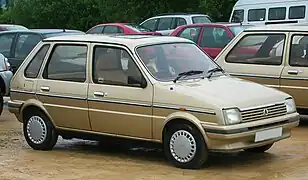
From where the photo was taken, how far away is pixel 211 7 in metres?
33.2

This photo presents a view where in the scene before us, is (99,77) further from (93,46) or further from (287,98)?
(287,98)

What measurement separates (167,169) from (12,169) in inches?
73.5

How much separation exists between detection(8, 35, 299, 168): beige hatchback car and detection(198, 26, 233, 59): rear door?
23.7ft

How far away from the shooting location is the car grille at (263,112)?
26.9 ft

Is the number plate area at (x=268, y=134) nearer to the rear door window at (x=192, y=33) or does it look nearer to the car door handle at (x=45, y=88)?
the car door handle at (x=45, y=88)

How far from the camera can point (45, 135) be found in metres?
9.77

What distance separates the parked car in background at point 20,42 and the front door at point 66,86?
22.1 ft

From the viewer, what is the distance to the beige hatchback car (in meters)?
8.23

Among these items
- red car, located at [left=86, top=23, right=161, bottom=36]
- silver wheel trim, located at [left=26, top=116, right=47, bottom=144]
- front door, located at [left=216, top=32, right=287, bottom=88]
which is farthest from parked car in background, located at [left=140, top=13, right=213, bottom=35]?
silver wheel trim, located at [left=26, top=116, right=47, bottom=144]

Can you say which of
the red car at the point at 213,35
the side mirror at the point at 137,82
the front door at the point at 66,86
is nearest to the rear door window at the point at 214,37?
the red car at the point at 213,35

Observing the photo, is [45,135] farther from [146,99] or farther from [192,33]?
[192,33]

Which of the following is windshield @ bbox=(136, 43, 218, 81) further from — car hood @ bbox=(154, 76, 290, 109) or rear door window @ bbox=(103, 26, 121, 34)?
rear door window @ bbox=(103, 26, 121, 34)

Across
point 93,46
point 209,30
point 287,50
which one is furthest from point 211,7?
point 93,46

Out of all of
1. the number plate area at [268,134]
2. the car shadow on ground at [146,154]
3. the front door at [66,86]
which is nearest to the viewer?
A: the number plate area at [268,134]
